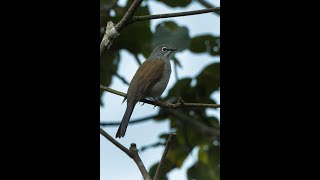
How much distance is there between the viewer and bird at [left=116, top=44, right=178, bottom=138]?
438 cm

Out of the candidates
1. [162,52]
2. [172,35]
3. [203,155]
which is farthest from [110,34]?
[203,155]

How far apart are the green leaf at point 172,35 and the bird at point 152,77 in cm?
A: 9

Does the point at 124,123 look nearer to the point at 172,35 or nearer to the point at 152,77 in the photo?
the point at 152,77

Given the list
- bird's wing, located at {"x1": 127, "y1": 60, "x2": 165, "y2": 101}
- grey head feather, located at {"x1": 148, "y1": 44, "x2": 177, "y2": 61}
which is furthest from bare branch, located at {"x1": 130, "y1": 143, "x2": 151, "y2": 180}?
grey head feather, located at {"x1": 148, "y1": 44, "x2": 177, "y2": 61}

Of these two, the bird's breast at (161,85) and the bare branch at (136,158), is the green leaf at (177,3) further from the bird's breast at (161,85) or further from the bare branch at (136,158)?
the bare branch at (136,158)

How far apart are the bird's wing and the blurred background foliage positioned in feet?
1.19

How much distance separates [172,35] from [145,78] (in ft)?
→ 2.90

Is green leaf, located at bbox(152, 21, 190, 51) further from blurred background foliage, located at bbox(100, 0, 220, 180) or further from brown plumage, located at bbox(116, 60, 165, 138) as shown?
brown plumage, located at bbox(116, 60, 165, 138)

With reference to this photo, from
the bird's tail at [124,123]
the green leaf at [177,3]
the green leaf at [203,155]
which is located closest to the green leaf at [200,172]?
the green leaf at [203,155]

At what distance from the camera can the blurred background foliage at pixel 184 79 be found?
Answer: 227 inches
